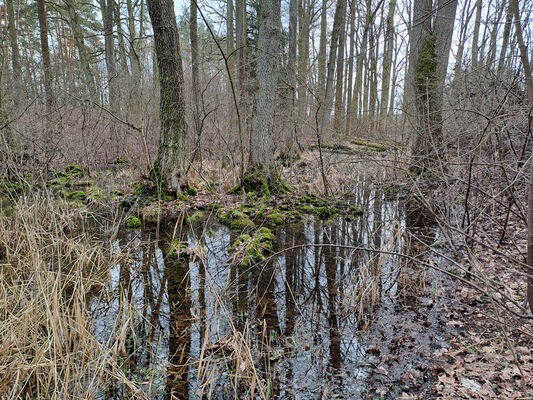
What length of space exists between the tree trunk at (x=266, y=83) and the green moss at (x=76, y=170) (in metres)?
5.63

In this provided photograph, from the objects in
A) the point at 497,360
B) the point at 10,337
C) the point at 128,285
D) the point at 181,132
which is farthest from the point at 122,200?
the point at 497,360

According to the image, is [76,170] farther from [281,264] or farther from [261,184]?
[281,264]

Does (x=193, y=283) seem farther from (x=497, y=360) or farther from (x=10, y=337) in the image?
(x=497, y=360)

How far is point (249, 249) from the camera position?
5043mm

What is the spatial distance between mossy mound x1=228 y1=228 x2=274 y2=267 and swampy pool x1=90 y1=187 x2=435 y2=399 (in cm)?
13

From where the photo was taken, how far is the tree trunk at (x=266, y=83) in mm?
7230

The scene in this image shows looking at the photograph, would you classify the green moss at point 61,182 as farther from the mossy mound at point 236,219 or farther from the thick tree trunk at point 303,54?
the thick tree trunk at point 303,54

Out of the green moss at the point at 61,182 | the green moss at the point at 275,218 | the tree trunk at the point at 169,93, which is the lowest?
the green moss at the point at 275,218

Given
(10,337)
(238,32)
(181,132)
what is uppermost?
(238,32)

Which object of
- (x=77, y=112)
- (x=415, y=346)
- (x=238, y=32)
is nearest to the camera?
(x=415, y=346)

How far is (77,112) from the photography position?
10875 millimetres

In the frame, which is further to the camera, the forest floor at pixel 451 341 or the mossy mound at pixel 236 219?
the mossy mound at pixel 236 219

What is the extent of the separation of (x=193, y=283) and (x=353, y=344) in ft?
6.84

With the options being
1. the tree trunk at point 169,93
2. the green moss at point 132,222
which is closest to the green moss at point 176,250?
the green moss at point 132,222
